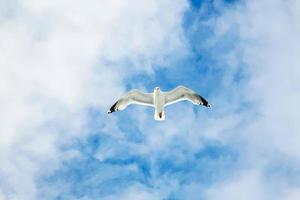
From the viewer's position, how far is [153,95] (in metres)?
27.6

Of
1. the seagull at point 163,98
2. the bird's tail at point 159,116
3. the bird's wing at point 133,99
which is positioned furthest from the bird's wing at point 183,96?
the bird's tail at point 159,116

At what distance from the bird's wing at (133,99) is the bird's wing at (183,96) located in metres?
1.36

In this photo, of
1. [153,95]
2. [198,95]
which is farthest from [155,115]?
[198,95]

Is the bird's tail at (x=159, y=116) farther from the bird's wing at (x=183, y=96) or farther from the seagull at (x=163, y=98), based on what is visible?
the bird's wing at (x=183, y=96)

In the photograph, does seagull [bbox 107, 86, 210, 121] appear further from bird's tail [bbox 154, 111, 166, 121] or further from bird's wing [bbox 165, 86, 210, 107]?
bird's tail [bbox 154, 111, 166, 121]

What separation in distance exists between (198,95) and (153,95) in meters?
3.35

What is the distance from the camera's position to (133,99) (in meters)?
28.1

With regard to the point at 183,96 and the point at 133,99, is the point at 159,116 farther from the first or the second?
the point at 183,96

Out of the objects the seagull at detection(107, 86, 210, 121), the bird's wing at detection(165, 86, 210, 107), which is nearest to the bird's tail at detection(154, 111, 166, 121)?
the seagull at detection(107, 86, 210, 121)

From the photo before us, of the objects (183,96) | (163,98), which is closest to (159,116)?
(163,98)

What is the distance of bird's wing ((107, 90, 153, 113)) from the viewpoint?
91.2ft

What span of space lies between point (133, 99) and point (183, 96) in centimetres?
369

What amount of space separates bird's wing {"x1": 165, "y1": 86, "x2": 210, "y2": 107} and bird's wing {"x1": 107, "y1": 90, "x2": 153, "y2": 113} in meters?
1.36

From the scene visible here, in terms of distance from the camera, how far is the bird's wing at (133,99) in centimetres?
2780
